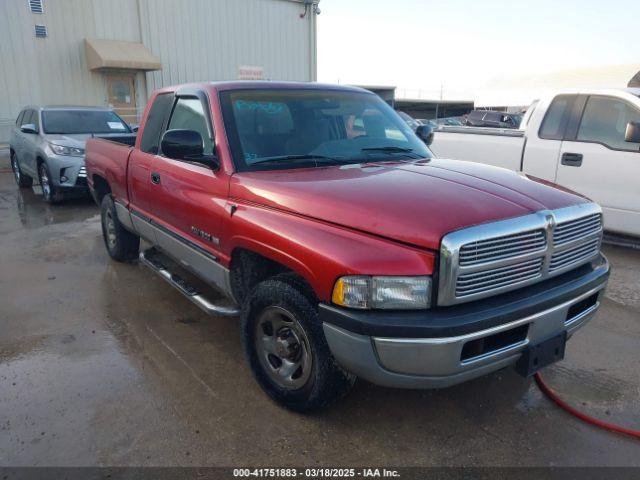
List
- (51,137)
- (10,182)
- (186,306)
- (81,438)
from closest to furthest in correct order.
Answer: (81,438), (186,306), (51,137), (10,182)

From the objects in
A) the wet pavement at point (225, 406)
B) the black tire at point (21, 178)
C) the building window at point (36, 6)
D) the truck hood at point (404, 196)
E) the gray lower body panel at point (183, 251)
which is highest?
the building window at point (36, 6)

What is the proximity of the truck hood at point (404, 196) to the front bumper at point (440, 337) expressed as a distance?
36cm

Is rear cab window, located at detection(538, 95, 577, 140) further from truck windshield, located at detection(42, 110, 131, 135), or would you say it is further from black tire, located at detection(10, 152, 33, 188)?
black tire, located at detection(10, 152, 33, 188)

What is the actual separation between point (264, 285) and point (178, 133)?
3.72 ft

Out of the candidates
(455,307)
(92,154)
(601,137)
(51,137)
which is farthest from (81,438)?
(51,137)

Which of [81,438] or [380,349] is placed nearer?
[380,349]

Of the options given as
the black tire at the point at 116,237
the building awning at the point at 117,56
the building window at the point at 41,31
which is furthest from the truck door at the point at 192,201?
the building window at the point at 41,31

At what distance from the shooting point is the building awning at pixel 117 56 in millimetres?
16516

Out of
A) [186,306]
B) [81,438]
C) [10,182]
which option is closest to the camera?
[81,438]

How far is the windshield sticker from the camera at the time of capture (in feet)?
11.0

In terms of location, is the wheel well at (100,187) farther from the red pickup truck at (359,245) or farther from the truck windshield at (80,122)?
the truck windshield at (80,122)

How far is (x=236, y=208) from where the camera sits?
2963 mm

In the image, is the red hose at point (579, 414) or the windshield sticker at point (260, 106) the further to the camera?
the windshield sticker at point (260, 106)

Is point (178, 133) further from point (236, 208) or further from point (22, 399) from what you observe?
point (22, 399)
